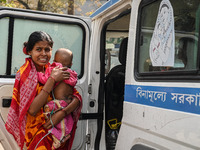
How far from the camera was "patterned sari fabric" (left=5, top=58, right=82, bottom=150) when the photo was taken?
2559 millimetres

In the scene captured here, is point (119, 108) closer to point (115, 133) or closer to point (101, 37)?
point (115, 133)

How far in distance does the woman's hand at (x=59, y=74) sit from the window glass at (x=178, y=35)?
0.70m

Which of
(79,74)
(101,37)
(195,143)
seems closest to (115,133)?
(79,74)

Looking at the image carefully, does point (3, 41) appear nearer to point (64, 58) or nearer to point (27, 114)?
point (64, 58)

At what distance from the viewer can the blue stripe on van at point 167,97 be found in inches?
67.6

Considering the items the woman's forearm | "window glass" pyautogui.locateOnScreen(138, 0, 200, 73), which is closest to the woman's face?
the woman's forearm

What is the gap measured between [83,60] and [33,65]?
90 centimetres

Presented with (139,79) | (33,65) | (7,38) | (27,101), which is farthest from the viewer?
(7,38)

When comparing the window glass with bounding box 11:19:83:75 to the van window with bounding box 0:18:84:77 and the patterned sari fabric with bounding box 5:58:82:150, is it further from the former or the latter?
the patterned sari fabric with bounding box 5:58:82:150

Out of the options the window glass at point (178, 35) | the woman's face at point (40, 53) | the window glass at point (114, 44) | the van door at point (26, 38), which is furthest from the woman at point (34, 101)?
the window glass at point (114, 44)

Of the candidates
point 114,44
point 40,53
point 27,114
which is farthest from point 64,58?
point 114,44

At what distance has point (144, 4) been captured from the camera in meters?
2.39

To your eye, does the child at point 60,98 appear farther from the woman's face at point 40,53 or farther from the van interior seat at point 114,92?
Result: the van interior seat at point 114,92

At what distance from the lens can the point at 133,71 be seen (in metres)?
2.46
